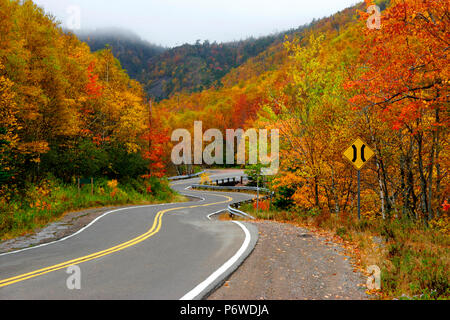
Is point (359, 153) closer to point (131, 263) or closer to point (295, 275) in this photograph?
Result: point (295, 275)

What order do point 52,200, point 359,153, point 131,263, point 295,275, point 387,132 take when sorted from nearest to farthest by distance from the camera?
point 295,275 < point 131,263 < point 359,153 < point 387,132 < point 52,200

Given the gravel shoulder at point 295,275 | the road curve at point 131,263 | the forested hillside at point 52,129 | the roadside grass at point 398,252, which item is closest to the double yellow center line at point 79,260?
the road curve at point 131,263

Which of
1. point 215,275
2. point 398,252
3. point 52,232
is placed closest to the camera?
point 215,275

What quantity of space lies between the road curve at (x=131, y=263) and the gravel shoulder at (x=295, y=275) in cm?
33

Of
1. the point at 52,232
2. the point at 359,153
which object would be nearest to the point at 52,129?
the point at 52,232

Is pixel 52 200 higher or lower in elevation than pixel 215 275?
lower

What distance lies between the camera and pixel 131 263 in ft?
23.3

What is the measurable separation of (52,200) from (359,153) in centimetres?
1720

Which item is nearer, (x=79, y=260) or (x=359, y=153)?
(x=79, y=260)

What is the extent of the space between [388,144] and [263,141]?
933cm
